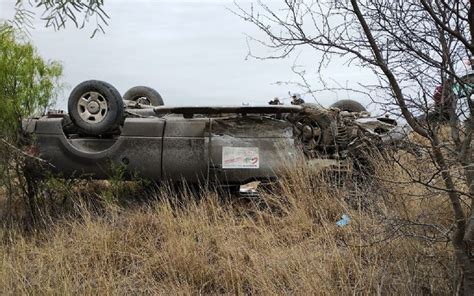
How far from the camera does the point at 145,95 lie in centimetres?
809

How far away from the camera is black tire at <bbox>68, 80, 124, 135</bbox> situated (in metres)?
5.77

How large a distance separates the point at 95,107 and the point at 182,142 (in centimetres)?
101

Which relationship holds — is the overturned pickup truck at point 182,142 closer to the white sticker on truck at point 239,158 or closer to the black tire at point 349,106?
the white sticker on truck at point 239,158

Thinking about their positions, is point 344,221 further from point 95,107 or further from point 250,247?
point 95,107

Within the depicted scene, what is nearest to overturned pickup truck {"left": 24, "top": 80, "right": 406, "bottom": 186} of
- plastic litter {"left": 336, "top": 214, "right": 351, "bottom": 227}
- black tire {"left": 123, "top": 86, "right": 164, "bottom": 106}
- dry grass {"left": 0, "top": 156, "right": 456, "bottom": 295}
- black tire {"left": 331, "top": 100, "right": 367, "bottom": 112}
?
dry grass {"left": 0, "top": 156, "right": 456, "bottom": 295}

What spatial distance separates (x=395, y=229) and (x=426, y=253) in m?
0.32

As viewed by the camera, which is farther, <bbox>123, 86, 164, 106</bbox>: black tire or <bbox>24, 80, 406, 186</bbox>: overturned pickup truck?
<bbox>123, 86, 164, 106</bbox>: black tire

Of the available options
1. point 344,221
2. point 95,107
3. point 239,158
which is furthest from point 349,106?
point 95,107

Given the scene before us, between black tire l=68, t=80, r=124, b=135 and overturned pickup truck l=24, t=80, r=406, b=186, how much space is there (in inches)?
0.4

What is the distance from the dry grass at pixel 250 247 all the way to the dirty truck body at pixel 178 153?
29 cm

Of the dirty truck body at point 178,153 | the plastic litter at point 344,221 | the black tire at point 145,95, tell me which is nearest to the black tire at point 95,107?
the dirty truck body at point 178,153

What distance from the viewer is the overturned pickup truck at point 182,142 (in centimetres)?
574

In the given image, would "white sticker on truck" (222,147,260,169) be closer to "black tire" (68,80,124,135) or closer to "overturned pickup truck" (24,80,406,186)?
"overturned pickup truck" (24,80,406,186)

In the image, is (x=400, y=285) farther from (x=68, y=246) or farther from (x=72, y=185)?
(x=72, y=185)
